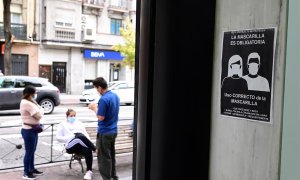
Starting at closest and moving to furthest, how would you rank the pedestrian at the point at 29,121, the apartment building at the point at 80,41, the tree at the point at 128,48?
the pedestrian at the point at 29,121 < the tree at the point at 128,48 < the apartment building at the point at 80,41

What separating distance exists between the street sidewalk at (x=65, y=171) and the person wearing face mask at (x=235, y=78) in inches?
212

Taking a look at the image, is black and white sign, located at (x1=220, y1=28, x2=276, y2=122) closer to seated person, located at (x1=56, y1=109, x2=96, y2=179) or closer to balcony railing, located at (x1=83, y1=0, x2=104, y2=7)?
seated person, located at (x1=56, y1=109, x2=96, y2=179)

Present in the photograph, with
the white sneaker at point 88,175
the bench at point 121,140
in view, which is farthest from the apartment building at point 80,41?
the white sneaker at point 88,175

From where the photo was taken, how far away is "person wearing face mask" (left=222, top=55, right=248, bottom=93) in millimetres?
1511

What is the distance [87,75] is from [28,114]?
1010 inches

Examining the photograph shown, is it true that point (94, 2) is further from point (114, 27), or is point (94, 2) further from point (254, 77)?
point (254, 77)

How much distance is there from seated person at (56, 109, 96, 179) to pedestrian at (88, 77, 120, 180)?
2.50ft

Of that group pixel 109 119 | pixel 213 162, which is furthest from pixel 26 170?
pixel 213 162

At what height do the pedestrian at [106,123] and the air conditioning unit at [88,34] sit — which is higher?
the air conditioning unit at [88,34]

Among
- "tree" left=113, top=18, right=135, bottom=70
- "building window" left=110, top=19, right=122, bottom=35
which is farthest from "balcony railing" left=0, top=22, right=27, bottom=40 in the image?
"building window" left=110, top=19, right=122, bottom=35

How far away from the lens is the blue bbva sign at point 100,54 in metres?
Result: 31.8

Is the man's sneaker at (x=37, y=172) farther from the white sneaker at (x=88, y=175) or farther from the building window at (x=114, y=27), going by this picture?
the building window at (x=114, y=27)

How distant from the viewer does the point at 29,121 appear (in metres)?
6.58

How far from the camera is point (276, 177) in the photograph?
1.39m
